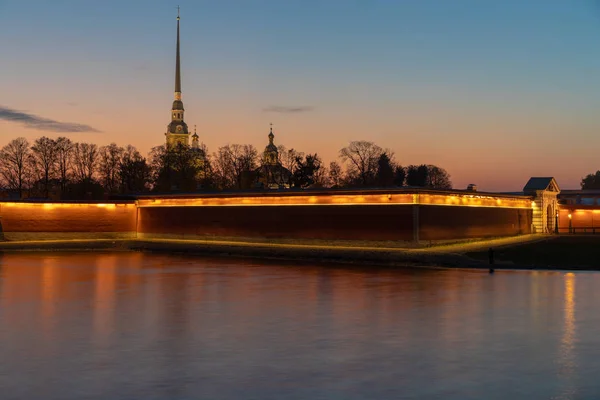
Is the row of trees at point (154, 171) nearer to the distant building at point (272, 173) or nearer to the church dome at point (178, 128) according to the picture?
the distant building at point (272, 173)

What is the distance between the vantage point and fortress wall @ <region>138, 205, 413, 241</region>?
198 feet

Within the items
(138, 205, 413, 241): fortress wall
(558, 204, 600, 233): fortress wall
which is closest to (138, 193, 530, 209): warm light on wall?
(138, 205, 413, 241): fortress wall

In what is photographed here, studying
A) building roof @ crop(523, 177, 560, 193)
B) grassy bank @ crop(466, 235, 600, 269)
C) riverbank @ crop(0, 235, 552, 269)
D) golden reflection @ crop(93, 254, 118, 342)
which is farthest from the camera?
building roof @ crop(523, 177, 560, 193)

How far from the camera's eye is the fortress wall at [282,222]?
60281mm

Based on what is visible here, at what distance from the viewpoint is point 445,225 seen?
62000 millimetres

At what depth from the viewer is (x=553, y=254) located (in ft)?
181

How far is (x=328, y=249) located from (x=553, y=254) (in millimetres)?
18200

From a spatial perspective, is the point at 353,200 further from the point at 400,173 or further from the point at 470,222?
the point at 400,173

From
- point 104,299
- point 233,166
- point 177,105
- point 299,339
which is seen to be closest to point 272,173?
point 233,166

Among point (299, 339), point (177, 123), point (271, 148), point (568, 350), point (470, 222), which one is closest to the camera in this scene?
point (568, 350)

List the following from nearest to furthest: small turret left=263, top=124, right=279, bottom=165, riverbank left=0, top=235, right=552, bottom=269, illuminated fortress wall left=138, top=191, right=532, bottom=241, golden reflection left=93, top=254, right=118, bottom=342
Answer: golden reflection left=93, top=254, right=118, bottom=342 → riverbank left=0, top=235, right=552, bottom=269 → illuminated fortress wall left=138, top=191, right=532, bottom=241 → small turret left=263, top=124, right=279, bottom=165

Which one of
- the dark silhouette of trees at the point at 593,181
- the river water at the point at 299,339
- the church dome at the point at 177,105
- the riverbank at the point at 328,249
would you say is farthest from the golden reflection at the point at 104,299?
the dark silhouette of trees at the point at 593,181

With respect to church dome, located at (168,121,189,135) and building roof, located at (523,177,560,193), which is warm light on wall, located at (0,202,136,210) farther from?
church dome, located at (168,121,189,135)

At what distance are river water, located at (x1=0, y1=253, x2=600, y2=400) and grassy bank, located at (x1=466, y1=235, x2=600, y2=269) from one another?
1230 cm
